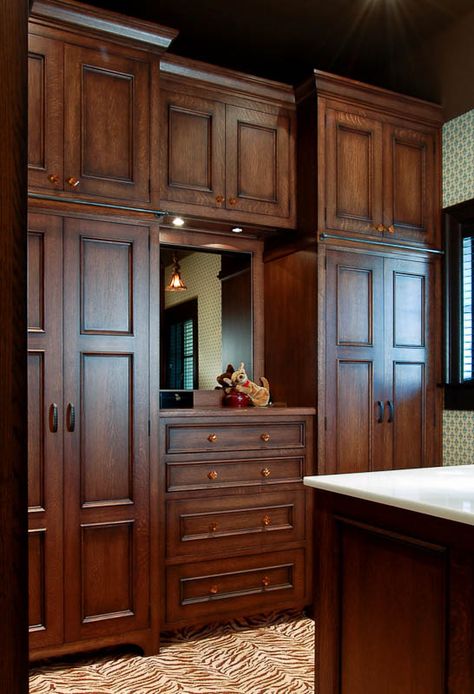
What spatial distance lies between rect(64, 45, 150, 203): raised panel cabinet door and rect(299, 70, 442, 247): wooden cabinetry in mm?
929

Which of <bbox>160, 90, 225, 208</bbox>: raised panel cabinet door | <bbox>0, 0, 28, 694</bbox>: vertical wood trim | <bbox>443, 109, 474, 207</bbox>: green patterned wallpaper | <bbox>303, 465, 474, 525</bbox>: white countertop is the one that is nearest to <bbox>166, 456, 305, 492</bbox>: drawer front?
<bbox>303, 465, 474, 525</bbox>: white countertop

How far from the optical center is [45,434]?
8.70 ft

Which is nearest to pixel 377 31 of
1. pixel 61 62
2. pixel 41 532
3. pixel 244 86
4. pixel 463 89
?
pixel 463 89

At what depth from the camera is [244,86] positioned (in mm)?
3287

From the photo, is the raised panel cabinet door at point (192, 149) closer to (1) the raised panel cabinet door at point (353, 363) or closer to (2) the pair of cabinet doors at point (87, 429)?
(2) the pair of cabinet doors at point (87, 429)

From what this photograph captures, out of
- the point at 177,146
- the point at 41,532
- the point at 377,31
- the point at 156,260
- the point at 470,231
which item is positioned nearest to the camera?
the point at 41,532

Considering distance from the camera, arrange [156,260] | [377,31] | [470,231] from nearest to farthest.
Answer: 1. [156,260]
2. [377,31]
3. [470,231]

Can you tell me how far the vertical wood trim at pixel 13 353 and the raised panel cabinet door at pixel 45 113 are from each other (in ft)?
7.24

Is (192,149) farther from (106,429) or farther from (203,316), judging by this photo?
(106,429)

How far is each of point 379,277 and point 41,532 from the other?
7.10ft

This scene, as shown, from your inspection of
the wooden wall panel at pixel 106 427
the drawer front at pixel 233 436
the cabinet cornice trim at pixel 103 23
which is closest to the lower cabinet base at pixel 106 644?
the wooden wall panel at pixel 106 427

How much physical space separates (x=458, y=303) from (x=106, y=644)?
102 inches

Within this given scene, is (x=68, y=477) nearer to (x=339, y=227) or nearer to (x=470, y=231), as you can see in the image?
(x=339, y=227)

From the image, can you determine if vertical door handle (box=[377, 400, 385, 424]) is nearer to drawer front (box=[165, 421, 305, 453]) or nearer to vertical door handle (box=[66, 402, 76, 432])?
drawer front (box=[165, 421, 305, 453])
